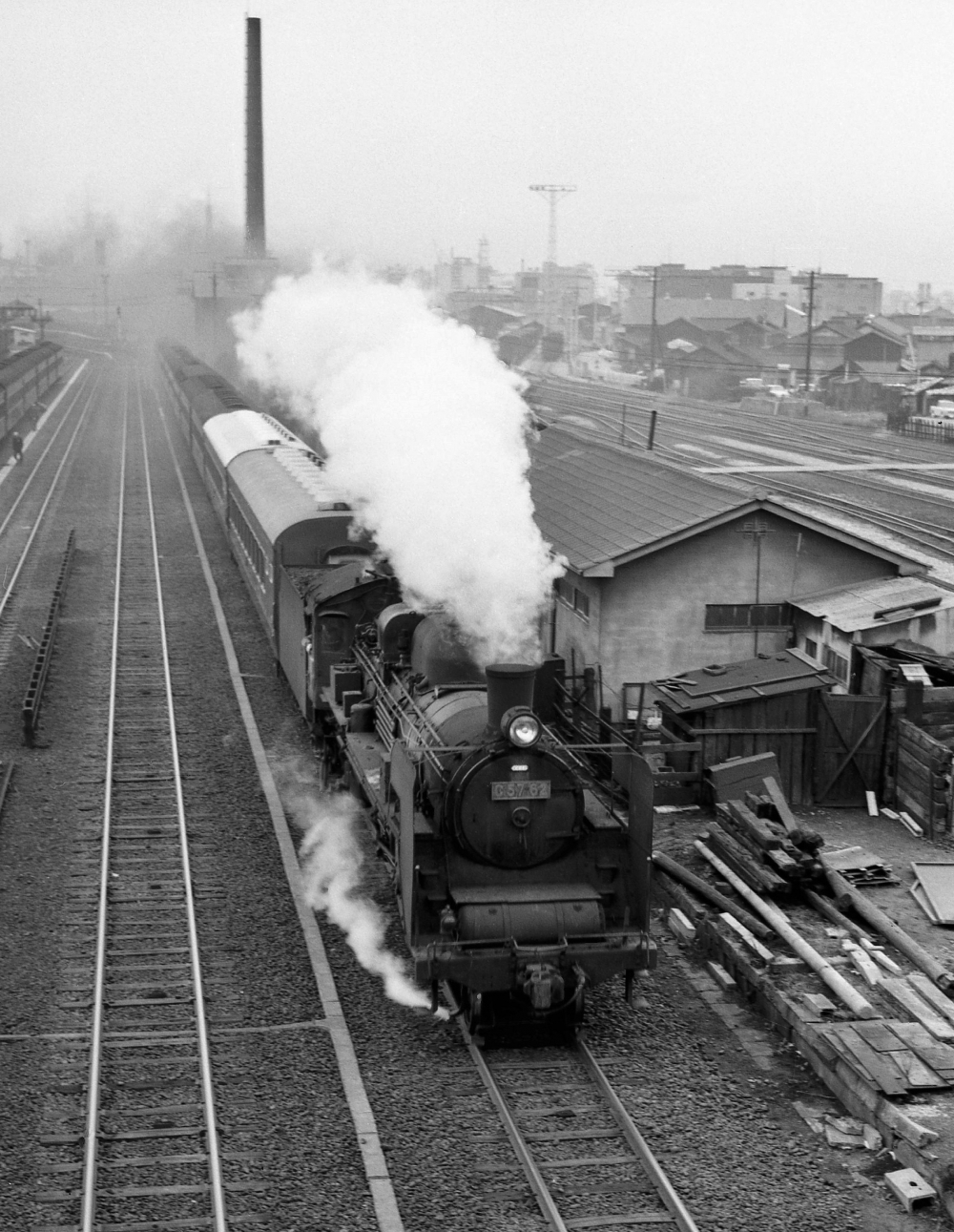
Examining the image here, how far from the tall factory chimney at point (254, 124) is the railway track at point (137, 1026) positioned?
72.4 meters

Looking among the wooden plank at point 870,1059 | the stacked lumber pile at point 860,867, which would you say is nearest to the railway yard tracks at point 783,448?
the stacked lumber pile at point 860,867

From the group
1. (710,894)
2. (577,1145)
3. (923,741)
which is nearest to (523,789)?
(577,1145)

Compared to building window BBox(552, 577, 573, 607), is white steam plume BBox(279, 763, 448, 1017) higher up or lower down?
lower down

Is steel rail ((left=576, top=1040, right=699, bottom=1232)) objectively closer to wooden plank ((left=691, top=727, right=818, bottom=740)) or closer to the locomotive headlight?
the locomotive headlight

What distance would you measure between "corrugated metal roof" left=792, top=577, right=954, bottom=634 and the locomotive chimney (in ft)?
29.2

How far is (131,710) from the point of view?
70.2 ft

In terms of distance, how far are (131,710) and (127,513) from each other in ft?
65.5

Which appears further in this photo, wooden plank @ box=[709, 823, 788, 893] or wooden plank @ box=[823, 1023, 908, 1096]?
wooden plank @ box=[709, 823, 788, 893]

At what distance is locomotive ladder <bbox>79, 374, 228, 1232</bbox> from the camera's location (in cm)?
920

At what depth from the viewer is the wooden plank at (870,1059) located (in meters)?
10.3

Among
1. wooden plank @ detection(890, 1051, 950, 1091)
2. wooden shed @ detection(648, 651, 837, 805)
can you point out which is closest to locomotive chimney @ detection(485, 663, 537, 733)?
wooden plank @ detection(890, 1051, 950, 1091)

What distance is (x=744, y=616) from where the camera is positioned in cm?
2044

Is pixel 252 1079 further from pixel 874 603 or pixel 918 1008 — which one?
pixel 874 603

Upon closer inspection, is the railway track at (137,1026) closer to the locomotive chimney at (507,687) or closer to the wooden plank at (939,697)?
the locomotive chimney at (507,687)
